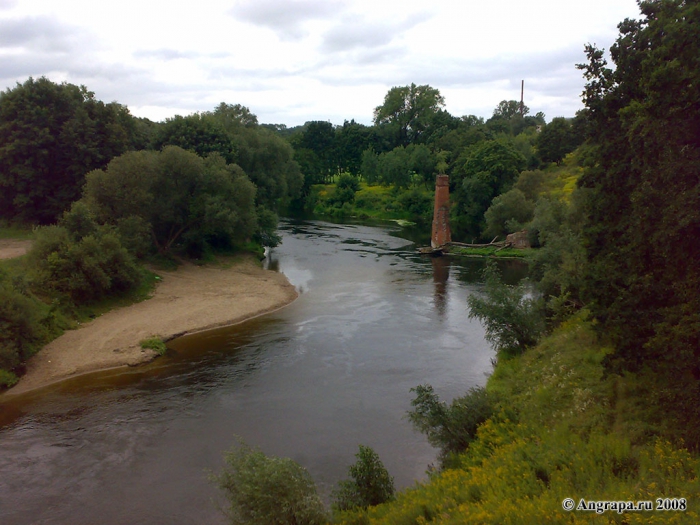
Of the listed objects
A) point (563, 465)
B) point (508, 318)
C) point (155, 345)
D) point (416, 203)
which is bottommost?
point (155, 345)

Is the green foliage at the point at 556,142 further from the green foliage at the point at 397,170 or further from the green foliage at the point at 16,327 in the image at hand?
the green foliage at the point at 16,327

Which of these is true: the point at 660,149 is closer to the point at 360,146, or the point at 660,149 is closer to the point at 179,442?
the point at 179,442

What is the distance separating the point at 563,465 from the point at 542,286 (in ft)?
56.2

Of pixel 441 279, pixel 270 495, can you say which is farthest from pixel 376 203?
pixel 270 495

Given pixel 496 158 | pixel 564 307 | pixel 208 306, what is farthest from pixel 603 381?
pixel 496 158

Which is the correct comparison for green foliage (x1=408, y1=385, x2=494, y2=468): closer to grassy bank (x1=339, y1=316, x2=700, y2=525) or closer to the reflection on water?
grassy bank (x1=339, y1=316, x2=700, y2=525)

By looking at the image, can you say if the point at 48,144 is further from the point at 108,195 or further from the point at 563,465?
the point at 563,465

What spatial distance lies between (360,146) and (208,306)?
2952 inches

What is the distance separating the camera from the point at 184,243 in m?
40.7

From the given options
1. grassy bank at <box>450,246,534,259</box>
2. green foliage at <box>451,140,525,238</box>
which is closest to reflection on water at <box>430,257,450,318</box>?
grassy bank at <box>450,246,534,259</box>

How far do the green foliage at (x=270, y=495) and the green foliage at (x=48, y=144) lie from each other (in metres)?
36.9

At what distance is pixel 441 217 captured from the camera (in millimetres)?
50688

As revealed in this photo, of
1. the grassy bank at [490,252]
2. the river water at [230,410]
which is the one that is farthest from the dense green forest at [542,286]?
the grassy bank at [490,252]

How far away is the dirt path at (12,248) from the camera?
33312 millimetres
